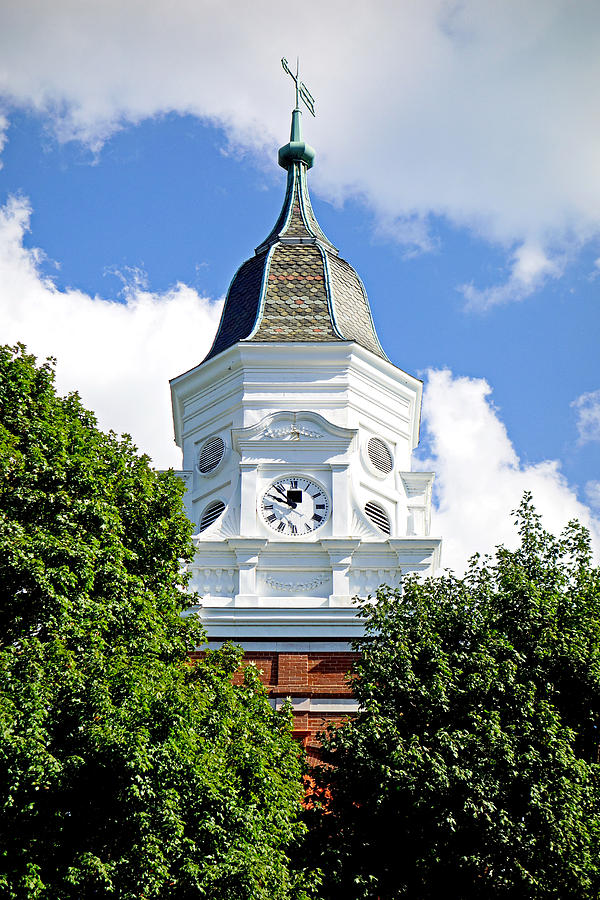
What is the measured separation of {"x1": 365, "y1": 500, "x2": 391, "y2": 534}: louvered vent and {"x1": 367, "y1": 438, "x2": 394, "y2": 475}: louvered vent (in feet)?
3.11

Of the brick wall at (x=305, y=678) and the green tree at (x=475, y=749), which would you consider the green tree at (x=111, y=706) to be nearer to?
the green tree at (x=475, y=749)

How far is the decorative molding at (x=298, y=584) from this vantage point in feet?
88.2

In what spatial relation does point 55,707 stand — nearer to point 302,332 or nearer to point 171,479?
point 171,479

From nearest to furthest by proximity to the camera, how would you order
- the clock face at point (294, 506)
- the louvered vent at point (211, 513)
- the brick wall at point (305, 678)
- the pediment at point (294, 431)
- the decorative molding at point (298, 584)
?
the brick wall at point (305, 678) < the decorative molding at point (298, 584) < the clock face at point (294, 506) < the pediment at point (294, 431) < the louvered vent at point (211, 513)

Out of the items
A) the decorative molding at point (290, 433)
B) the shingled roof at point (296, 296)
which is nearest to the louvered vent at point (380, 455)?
the decorative molding at point (290, 433)

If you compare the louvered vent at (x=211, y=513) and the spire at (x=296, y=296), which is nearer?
the louvered vent at (x=211, y=513)

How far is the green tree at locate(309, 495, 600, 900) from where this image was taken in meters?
17.6

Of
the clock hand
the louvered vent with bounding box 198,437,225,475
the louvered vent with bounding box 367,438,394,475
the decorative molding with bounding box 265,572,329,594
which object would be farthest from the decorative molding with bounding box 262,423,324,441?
the decorative molding with bounding box 265,572,329,594

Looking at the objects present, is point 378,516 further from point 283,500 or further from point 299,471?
point 283,500

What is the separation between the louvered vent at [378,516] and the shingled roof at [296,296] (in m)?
3.96

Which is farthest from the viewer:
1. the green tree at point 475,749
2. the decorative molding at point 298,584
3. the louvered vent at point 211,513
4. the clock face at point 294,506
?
the louvered vent at point 211,513

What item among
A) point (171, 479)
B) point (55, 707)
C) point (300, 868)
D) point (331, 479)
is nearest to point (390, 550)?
point (331, 479)

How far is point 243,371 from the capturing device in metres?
30.4

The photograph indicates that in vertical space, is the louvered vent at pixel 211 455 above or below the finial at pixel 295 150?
below
